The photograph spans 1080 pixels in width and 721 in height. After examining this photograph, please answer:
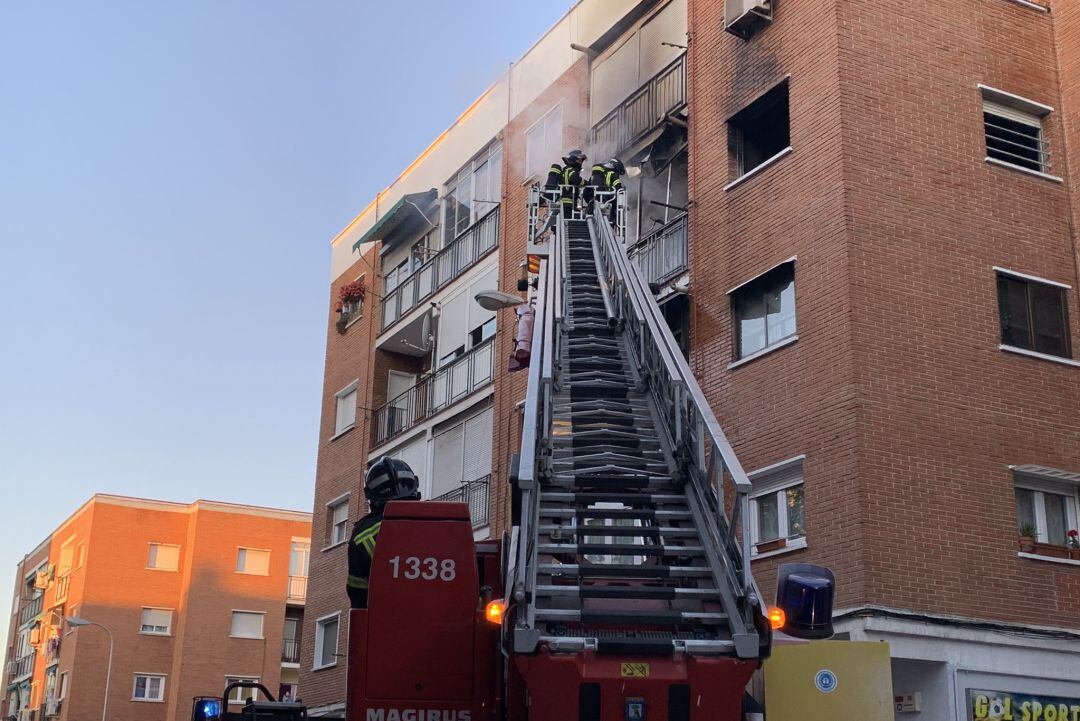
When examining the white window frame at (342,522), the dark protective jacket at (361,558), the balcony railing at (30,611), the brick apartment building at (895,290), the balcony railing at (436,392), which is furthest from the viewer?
the balcony railing at (30,611)

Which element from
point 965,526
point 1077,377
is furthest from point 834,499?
point 1077,377

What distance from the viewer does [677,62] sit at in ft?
59.3

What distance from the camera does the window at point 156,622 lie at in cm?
4341

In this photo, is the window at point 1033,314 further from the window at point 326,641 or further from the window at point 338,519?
the window at point 338,519

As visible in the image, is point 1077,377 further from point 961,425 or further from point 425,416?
point 425,416

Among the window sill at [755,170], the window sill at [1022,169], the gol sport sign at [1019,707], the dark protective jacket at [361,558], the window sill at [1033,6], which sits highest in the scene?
the window sill at [1033,6]

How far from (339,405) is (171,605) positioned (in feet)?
66.2

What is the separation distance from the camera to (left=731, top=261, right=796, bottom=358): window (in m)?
14.6

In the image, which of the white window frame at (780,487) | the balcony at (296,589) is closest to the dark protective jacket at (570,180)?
the white window frame at (780,487)

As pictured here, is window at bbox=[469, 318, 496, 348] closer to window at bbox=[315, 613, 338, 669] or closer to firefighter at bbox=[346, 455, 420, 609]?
window at bbox=[315, 613, 338, 669]

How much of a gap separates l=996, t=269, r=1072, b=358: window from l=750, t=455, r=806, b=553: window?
279 centimetres

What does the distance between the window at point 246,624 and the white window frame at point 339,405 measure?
1830 centimetres

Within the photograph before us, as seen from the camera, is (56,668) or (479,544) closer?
(479,544)

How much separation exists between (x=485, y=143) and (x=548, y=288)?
12.0 meters
